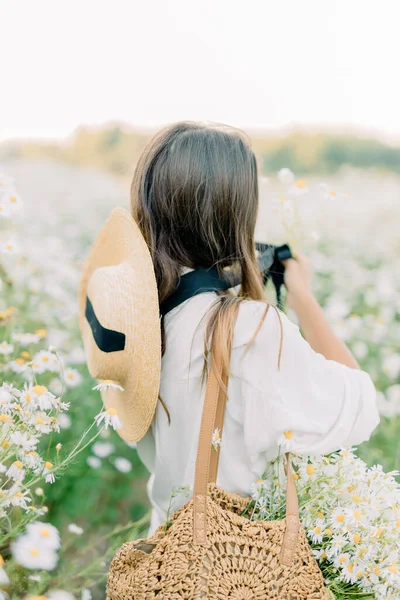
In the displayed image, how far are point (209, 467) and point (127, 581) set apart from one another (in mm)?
272

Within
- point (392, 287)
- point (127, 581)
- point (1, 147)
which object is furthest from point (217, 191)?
point (1, 147)

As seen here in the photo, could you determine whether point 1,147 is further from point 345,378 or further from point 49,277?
point 345,378

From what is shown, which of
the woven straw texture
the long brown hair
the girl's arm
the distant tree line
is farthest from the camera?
the distant tree line

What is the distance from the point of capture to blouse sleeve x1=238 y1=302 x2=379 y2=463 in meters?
1.31

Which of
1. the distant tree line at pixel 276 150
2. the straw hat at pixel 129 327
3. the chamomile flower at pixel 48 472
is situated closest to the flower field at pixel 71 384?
the chamomile flower at pixel 48 472

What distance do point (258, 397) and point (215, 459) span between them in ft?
0.52

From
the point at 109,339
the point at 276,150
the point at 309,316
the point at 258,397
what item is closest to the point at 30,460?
the point at 109,339

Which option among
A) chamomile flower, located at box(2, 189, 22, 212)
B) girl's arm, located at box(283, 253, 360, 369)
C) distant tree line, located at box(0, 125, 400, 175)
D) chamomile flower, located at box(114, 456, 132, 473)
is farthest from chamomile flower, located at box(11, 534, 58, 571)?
distant tree line, located at box(0, 125, 400, 175)

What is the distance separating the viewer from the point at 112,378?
5.30 ft

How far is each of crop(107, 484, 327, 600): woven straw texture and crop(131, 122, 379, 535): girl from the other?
125mm

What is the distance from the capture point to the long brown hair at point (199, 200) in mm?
1431

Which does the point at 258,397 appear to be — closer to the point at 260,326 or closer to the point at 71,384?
the point at 260,326

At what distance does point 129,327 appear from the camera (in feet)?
4.77

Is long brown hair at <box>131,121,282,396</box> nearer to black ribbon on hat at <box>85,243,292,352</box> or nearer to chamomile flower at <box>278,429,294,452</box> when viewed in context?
black ribbon on hat at <box>85,243,292,352</box>
